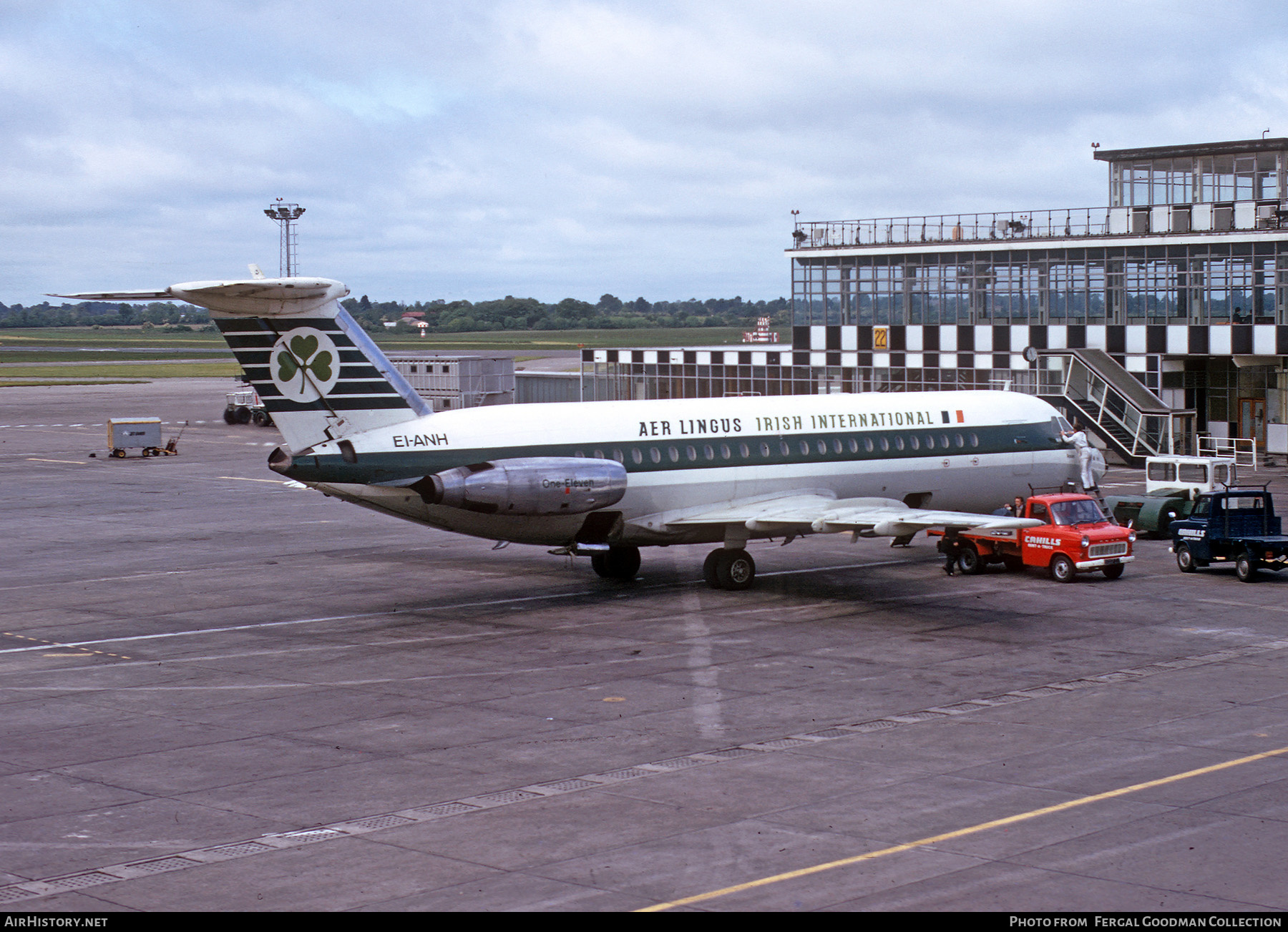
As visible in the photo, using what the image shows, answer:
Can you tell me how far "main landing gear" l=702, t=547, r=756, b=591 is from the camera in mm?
30938

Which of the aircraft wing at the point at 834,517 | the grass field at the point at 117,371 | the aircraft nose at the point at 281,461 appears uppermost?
the grass field at the point at 117,371

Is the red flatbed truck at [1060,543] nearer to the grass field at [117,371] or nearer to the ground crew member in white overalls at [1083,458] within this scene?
the ground crew member in white overalls at [1083,458]

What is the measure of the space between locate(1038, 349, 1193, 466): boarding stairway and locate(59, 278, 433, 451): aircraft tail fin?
37.5 meters

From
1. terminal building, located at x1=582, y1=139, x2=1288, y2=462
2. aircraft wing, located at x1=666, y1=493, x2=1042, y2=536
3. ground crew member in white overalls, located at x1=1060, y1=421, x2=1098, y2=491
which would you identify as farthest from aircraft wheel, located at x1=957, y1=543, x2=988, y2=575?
terminal building, located at x1=582, y1=139, x2=1288, y2=462

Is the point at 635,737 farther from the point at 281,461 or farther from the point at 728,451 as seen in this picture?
the point at 728,451

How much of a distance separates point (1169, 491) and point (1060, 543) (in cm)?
1031

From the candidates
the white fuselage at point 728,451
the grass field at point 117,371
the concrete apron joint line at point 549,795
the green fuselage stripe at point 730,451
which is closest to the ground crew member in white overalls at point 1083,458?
the white fuselage at point 728,451

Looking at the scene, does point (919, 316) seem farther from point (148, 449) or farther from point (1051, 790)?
point (1051, 790)

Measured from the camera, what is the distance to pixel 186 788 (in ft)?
54.6

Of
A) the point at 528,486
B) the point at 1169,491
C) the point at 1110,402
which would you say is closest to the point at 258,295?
the point at 528,486

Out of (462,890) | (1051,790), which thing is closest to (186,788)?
(462,890)

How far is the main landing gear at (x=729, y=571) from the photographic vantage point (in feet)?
102

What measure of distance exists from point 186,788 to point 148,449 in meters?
54.6

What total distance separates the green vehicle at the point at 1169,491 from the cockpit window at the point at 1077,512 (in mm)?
6501
